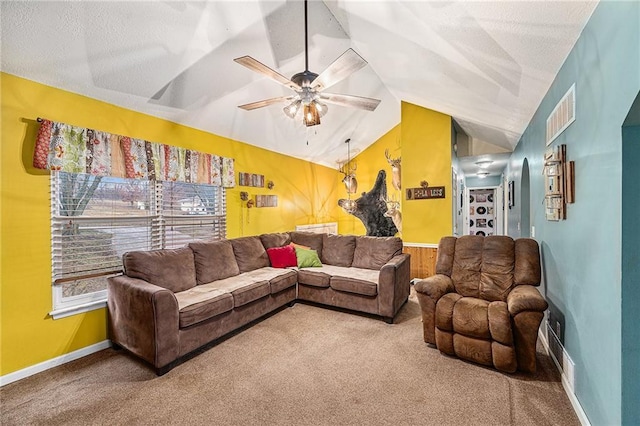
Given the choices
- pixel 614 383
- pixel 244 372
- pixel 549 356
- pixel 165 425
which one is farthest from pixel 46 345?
pixel 549 356

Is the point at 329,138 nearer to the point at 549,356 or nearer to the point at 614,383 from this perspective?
the point at 549,356

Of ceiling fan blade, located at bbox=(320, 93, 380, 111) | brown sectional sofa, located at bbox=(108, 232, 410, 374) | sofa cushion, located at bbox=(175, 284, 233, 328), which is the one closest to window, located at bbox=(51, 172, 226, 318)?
brown sectional sofa, located at bbox=(108, 232, 410, 374)

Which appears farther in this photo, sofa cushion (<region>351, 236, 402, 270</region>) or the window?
sofa cushion (<region>351, 236, 402, 270</region>)

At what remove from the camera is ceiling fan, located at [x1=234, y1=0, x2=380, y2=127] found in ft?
7.15

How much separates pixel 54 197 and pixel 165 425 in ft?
7.27

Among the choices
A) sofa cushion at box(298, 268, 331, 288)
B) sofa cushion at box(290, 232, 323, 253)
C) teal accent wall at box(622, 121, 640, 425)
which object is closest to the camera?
teal accent wall at box(622, 121, 640, 425)

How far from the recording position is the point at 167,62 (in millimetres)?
2742

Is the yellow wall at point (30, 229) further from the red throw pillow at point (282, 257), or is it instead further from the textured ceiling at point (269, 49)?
the red throw pillow at point (282, 257)

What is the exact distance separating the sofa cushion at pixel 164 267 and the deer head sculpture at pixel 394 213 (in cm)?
460

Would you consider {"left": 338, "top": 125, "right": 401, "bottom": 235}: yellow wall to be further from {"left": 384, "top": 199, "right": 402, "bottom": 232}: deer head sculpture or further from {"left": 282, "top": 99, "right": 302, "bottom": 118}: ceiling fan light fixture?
{"left": 282, "top": 99, "right": 302, "bottom": 118}: ceiling fan light fixture

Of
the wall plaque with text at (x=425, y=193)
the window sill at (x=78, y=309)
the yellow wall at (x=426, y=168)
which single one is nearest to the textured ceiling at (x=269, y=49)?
the yellow wall at (x=426, y=168)

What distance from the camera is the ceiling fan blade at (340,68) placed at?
214cm

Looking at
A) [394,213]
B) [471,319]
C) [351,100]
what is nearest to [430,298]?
[471,319]

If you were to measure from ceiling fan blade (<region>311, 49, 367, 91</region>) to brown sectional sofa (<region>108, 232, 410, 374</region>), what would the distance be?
2190mm
